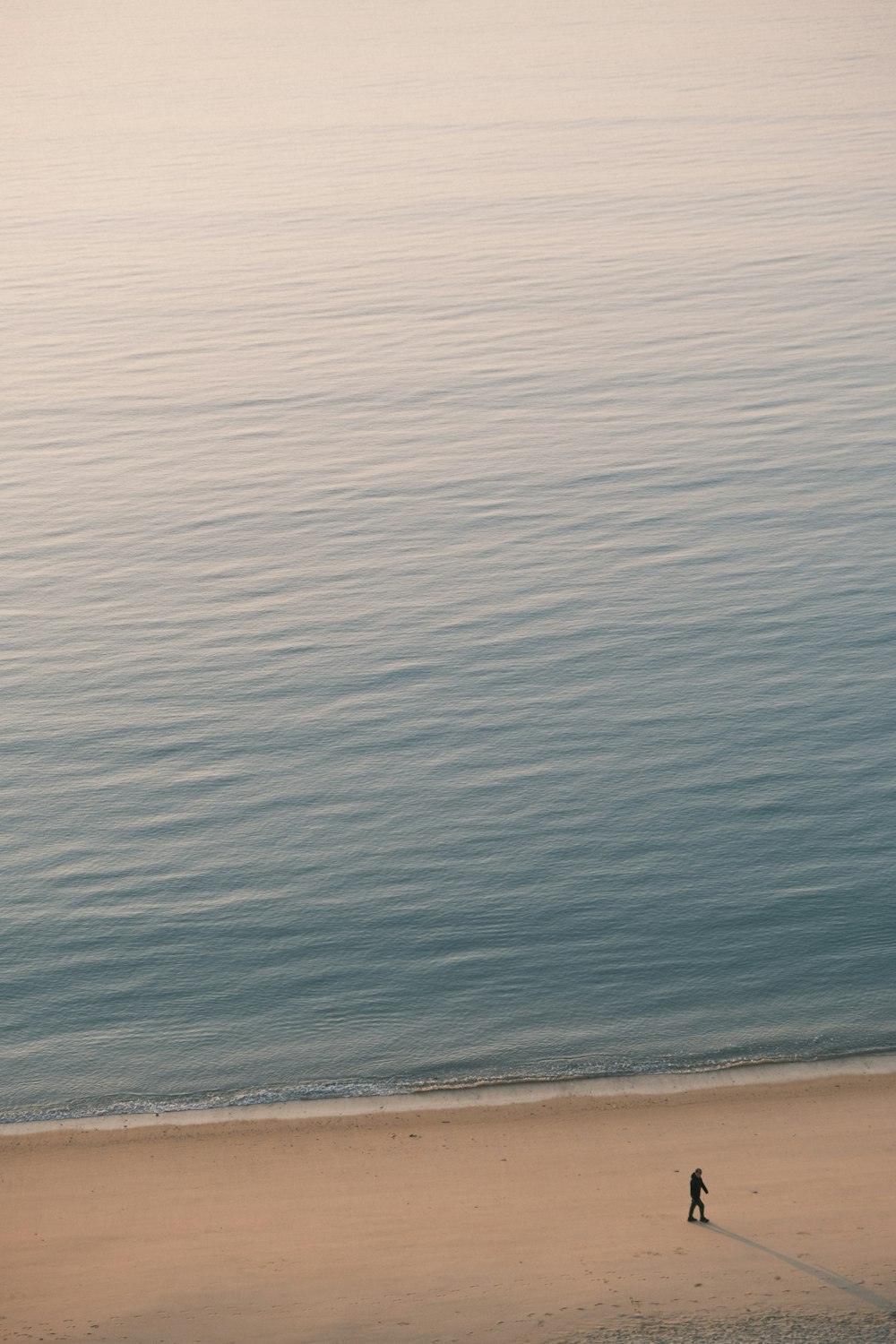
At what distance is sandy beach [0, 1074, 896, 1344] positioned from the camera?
25.8m

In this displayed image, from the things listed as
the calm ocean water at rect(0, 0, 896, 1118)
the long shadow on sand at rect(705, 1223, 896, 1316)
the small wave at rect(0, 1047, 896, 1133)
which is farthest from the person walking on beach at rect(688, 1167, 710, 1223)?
the calm ocean water at rect(0, 0, 896, 1118)

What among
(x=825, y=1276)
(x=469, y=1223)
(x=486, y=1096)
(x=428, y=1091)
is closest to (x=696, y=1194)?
(x=825, y=1276)

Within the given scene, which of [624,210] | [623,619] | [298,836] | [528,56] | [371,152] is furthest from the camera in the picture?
[528,56]

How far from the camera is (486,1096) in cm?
3266

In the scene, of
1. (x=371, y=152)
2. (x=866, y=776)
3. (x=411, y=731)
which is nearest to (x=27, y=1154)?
(x=411, y=731)

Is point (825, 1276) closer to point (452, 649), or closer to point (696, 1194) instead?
point (696, 1194)

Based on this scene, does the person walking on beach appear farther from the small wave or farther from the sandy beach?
the small wave

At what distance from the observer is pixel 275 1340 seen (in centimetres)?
2547

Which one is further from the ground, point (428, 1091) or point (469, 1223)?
point (428, 1091)

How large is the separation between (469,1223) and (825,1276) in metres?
6.88

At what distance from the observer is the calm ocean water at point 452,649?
35.4 m

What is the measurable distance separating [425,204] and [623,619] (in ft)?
222

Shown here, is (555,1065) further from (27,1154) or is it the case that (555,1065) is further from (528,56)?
(528,56)

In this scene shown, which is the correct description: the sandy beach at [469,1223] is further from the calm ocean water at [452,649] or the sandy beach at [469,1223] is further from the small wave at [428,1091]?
the calm ocean water at [452,649]
